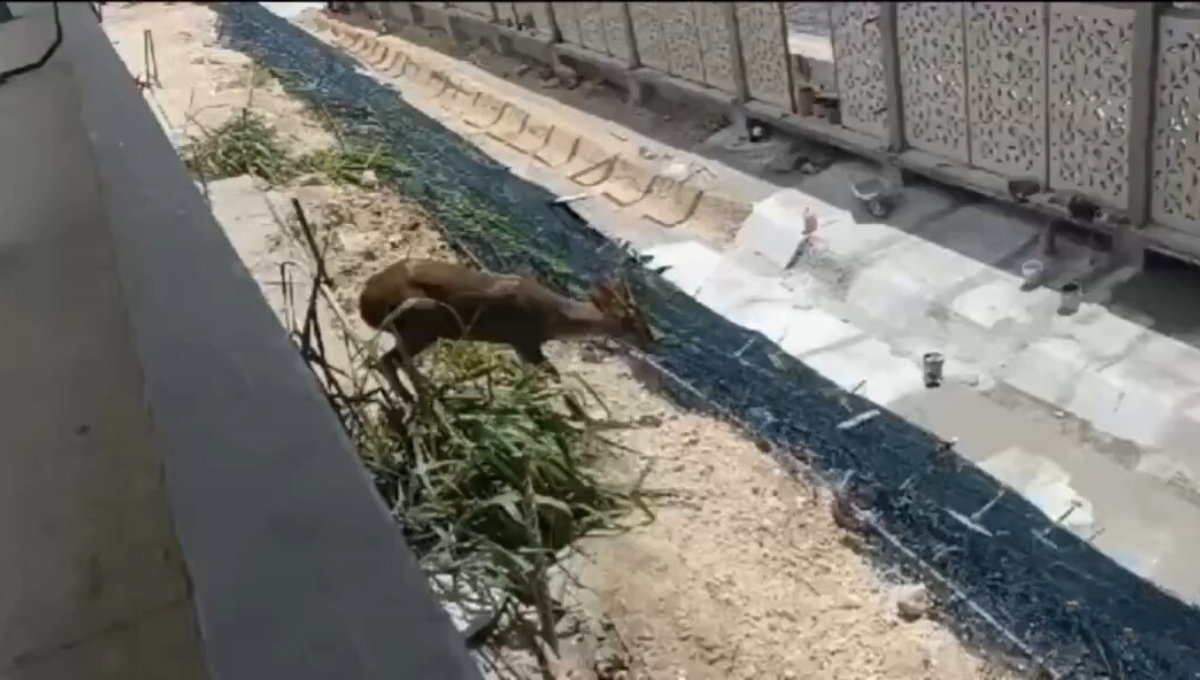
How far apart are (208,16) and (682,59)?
550cm

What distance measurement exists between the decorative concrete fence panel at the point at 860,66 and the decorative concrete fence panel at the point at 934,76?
0.62 feet

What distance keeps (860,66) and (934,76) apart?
62 cm

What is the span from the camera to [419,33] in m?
13.1

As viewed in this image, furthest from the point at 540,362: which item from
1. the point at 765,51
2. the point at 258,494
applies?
the point at 765,51

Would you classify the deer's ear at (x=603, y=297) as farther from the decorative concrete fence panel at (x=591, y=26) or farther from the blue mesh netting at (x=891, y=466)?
the decorative concrete fence panel at (x=591, y=26)

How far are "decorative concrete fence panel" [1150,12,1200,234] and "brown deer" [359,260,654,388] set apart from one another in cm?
268

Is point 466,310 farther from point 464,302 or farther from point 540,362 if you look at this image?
point 540,362

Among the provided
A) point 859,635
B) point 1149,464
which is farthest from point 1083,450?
point 859,635

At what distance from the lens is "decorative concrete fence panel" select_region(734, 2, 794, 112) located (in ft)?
25.3

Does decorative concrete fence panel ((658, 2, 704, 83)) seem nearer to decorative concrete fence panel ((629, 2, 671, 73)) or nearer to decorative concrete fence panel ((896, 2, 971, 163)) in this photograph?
decorative concrete fence panel ((629, 2, 671, 73))

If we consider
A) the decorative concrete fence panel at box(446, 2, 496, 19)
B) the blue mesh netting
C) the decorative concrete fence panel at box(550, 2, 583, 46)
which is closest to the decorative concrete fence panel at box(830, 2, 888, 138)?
the blue mesh netting

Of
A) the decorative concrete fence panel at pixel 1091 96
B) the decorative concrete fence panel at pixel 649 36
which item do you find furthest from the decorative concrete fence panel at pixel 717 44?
the decorative concrete fence panel at pixel 1091 96

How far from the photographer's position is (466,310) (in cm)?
390

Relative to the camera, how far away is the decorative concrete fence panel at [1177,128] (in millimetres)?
5125
